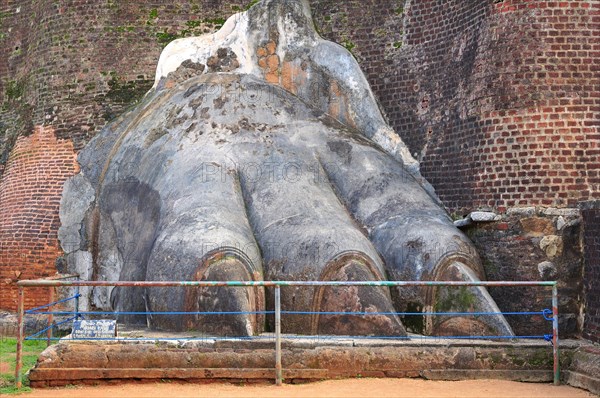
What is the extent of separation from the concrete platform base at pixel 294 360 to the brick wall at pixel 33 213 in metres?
5.95

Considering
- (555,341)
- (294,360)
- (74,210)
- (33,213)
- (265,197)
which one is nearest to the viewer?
(294,360)

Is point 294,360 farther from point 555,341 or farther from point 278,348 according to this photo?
point 555,341

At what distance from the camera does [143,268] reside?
11102 millimetres

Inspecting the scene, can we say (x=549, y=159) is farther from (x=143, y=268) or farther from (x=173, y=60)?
(x=173, y=60)

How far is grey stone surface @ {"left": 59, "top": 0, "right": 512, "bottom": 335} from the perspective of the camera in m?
9.95

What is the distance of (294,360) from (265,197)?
9.90 feet

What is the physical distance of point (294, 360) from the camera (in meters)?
8.84

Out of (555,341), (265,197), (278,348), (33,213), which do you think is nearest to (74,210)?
(33,213)

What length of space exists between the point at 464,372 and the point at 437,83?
5199 mm

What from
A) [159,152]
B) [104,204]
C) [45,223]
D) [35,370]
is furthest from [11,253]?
[35,370]

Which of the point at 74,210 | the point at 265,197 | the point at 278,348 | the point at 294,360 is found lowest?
the point at 294,360

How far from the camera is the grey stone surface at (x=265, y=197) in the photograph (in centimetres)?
995

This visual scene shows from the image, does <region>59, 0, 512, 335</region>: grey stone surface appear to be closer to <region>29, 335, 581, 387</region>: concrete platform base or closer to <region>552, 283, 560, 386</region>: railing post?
<region>29, 335, 581, 387</region>: concrete platform base

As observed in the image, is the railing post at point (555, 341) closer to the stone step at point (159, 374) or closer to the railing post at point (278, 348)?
the stone step at point (159, 374)
